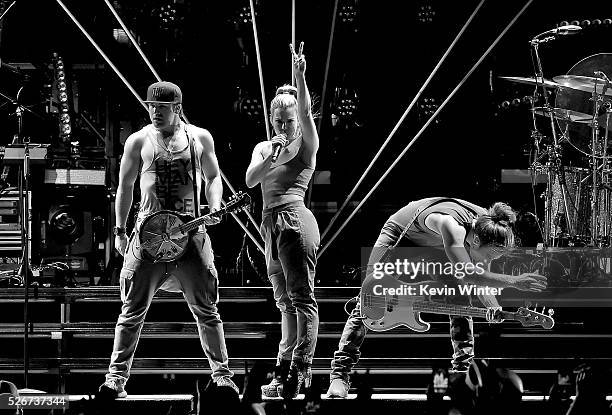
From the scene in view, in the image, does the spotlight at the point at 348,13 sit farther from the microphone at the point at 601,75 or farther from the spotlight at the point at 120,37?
the microphone at the point at 601,75

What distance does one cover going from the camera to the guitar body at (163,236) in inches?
220

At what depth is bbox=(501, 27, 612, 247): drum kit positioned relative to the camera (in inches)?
295

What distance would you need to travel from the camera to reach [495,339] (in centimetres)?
661

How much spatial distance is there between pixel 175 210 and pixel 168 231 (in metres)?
0.17

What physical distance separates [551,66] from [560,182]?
1.80 metres

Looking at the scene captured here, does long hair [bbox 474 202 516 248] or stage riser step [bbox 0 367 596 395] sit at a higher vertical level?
long hair [bbox 474 202 516 248]

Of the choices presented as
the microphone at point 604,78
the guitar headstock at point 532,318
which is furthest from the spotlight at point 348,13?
the guitar headstock at point 532,318

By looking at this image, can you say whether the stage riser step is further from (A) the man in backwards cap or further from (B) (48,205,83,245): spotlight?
(B) (48,205,83,245): spotlight

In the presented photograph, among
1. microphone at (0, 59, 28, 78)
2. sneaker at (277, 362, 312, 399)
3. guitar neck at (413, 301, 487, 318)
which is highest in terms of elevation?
microphone at (0, 59, 28, 78)

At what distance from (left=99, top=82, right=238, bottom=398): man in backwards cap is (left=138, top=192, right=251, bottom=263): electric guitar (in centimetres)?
4

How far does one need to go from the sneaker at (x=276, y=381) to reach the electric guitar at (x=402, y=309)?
0.63 m

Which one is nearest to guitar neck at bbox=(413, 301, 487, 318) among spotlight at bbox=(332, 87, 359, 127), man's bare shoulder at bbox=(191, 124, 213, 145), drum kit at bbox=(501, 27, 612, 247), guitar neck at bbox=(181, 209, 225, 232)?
guitar neck at bbox=(181, 209, 225, 232)

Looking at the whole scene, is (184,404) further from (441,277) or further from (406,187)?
(406,187)

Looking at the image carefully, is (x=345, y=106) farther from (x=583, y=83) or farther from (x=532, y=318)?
(x=532, y=318)
